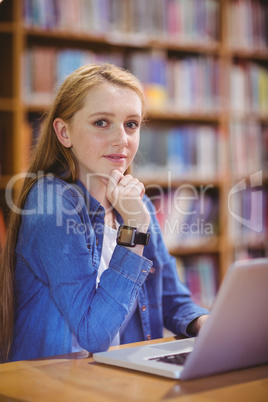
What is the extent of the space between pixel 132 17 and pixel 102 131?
1.75m

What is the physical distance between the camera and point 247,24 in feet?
11.1

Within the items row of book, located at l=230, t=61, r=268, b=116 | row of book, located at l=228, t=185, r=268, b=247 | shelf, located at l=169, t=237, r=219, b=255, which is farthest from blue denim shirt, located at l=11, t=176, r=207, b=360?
row of book, located at l=230, t=61, r=268, b=116

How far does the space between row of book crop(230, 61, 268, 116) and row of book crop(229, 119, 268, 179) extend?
90 millimetres

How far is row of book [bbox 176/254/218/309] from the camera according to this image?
3178 mm

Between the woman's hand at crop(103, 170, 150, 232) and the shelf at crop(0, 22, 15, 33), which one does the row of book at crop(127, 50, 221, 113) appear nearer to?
the shelf at crop(0, 22, 15, 33)

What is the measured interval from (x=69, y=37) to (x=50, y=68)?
220 millimetres

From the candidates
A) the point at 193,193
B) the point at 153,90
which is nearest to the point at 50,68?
the point at 153,90

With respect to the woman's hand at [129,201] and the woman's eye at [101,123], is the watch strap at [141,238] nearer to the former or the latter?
the woman's hand at [129,201]

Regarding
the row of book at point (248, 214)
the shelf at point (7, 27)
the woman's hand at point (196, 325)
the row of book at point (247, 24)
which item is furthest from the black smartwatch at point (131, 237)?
the row of book at point (247, 24)

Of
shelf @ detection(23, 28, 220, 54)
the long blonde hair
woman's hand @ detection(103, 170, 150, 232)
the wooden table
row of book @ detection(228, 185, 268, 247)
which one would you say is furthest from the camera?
row of book @ detection(228, 185, 268, 247)

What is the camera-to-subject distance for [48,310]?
1262 millimetres

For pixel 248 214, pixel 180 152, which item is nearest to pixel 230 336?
pixel 180 152

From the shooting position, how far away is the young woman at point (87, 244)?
→ 1.17m

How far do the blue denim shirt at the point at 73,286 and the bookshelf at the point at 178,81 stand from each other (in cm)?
143
